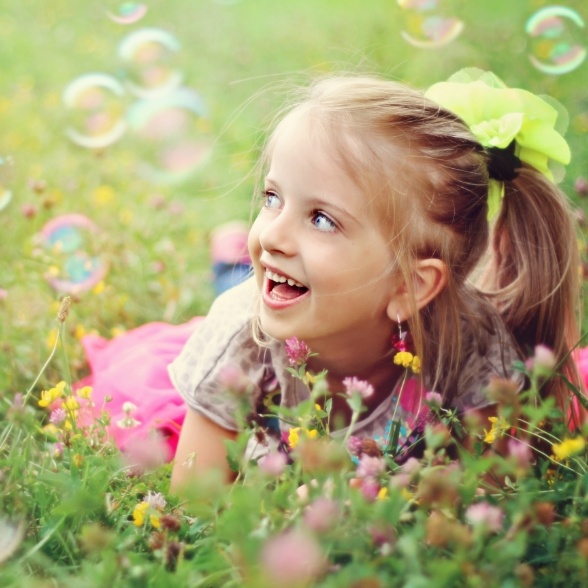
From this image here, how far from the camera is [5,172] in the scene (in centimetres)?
279

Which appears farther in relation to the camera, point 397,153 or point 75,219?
point 75,219

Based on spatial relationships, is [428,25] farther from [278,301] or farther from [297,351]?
[297,351]

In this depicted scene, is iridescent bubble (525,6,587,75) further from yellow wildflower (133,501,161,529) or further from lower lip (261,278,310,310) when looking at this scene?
yellow wildflower (133,501,161,529)

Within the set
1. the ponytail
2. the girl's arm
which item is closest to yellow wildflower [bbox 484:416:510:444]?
the ponytail

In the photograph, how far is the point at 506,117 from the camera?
143 centimetres

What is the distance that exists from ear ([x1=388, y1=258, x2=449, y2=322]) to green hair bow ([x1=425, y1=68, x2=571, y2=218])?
180 mm

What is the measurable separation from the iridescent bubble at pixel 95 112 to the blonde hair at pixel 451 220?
5.56 ft

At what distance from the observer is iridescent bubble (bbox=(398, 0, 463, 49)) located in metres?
3.19

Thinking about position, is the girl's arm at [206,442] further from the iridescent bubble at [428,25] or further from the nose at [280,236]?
the iridescent bubble at [428,25]

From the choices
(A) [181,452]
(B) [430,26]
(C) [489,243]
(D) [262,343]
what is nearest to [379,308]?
(D) [262,343]

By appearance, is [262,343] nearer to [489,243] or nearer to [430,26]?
[489,243]

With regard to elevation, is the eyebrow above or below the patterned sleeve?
above

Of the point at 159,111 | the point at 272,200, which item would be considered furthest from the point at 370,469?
the point at 159,111

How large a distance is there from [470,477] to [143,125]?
294 centimetres
